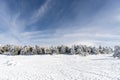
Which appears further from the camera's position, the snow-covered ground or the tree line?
the tree line

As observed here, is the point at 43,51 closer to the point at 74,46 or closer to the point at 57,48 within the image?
the point at 57,48

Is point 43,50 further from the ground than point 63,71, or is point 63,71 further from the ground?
point 43,50

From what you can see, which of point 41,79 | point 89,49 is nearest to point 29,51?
point 89,49

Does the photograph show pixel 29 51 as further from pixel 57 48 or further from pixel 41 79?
pixel 41 79

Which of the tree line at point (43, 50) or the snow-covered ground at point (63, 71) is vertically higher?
the tree line at point (43, 50)

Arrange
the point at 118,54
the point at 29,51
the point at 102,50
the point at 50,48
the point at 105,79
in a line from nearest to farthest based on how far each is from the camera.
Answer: the point at 105,79, the point at 118,54, the point at 29,51, the point at 50,48, the point at 102,50

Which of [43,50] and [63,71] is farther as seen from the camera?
[43,50]

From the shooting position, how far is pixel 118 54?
152 ft

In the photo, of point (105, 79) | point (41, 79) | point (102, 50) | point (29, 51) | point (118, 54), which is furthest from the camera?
point (102, 50)

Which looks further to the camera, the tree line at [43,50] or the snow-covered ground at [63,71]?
the tree line at [43,50]

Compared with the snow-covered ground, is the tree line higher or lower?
higher

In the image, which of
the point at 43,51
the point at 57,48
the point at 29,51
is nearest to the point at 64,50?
the point at 57,48

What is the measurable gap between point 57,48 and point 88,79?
94059mm

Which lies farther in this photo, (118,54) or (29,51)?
(29,51)
